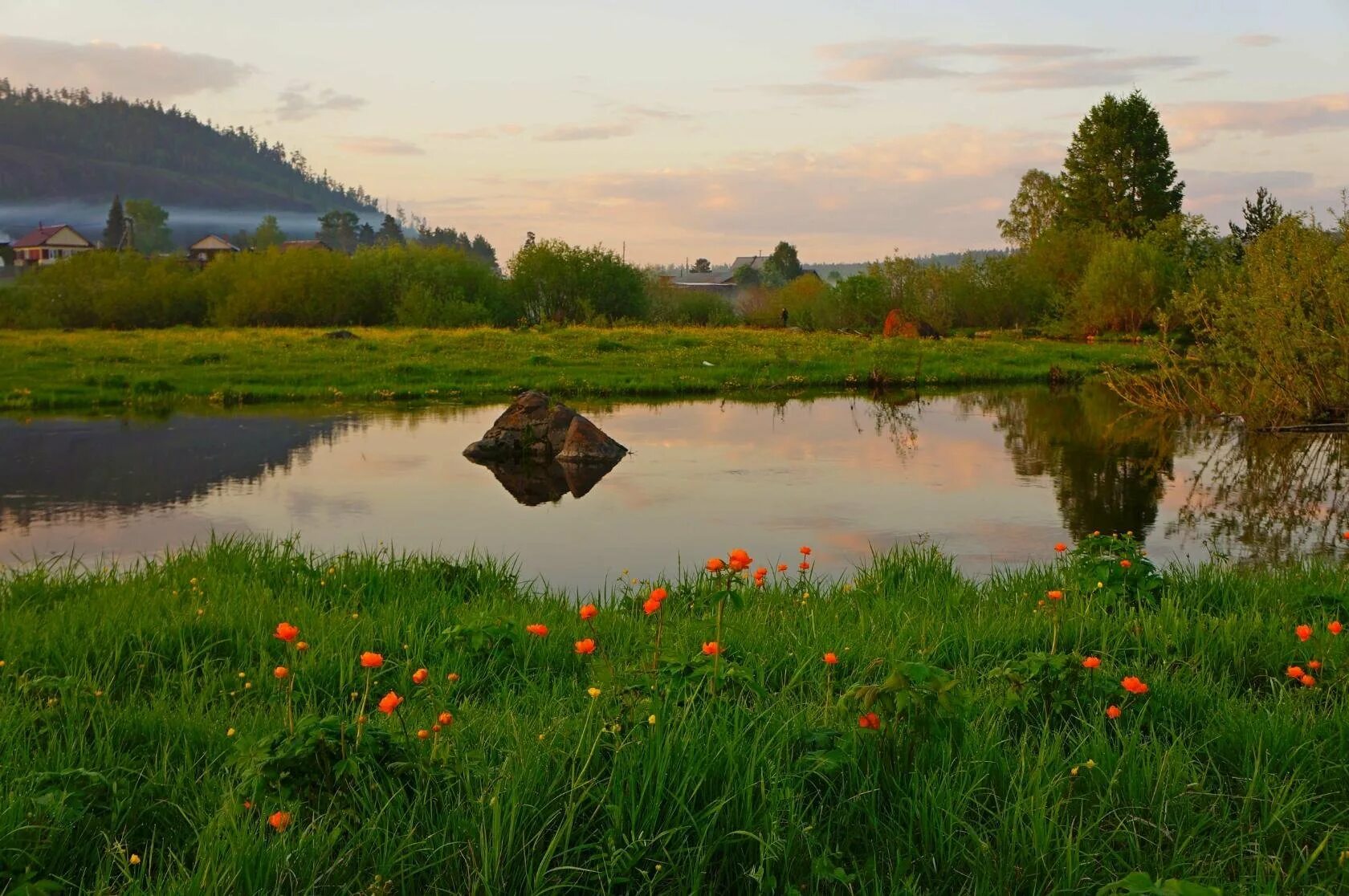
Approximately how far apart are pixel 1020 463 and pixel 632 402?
10.5m

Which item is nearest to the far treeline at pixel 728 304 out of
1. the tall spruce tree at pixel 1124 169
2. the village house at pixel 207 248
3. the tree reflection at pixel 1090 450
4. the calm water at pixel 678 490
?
the tall spruce tree at pixel 1124 169

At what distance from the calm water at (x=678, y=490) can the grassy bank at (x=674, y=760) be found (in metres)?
3.41

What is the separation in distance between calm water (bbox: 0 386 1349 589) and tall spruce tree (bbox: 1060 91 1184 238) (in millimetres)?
47994

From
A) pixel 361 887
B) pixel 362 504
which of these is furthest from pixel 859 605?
pixel 362 504

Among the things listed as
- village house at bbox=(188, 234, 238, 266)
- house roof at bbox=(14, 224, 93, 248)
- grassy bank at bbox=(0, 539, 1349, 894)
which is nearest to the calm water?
grassy bank at bbox=(0, 539, 1349, 894)

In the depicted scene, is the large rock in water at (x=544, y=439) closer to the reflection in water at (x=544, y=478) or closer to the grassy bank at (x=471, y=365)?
the reflection in water at (x=544, y=478)

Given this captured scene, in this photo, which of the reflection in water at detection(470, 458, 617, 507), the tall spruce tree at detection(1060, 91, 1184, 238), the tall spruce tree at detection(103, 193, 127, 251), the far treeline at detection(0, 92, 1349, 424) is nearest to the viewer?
the reflection in water at detection(470, 458, 617, 507)

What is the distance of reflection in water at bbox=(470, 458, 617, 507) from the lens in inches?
547

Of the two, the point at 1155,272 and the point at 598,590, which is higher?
the point at 1155,272

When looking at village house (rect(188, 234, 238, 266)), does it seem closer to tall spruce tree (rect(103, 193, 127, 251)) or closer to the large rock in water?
tall spruce tree (rect(103, 193, 127, 251))

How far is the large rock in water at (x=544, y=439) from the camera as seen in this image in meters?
16.6

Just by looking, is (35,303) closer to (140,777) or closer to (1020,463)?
(1020,463)

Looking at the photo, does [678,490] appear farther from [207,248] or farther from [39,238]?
[39,238]

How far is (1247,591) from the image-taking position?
779cm
